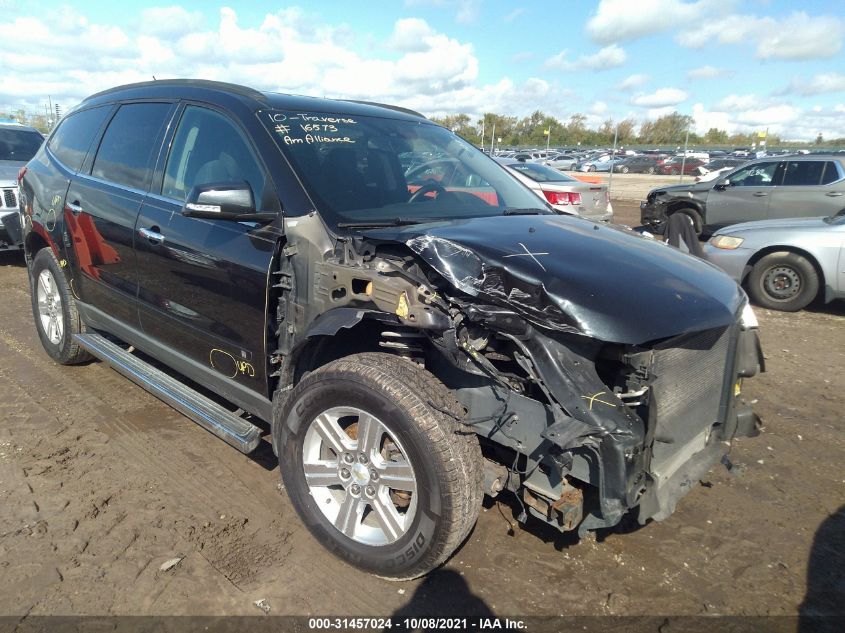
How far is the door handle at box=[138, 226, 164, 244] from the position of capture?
11.3 feet

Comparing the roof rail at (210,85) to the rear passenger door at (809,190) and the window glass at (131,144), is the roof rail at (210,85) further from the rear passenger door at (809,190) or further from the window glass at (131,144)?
the rear passenger door at (809,190)

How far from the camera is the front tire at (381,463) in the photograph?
2.36 metres

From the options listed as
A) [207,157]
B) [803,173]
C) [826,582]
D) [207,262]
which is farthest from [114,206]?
[803,173]

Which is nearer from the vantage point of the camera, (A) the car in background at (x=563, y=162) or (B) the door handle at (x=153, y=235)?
(B) the door handle at (x=153, y=235)

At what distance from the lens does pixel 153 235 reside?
11.4 ft

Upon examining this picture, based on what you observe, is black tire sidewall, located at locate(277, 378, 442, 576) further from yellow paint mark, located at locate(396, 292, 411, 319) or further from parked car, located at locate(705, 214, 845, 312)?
parked car, located at locate(705, 214, 845, 312)

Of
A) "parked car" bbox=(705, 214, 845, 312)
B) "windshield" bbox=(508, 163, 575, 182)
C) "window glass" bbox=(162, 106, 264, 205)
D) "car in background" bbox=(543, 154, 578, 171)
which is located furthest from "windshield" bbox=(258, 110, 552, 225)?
"car in background" bbox=(543, 154, 578, 171)

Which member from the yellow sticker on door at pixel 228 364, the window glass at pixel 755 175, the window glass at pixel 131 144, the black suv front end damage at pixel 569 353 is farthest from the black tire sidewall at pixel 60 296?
the window glass at pixel 755 175

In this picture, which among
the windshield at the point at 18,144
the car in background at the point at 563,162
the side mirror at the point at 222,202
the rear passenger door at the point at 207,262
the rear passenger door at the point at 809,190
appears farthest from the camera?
the car in background at the point at 563,162

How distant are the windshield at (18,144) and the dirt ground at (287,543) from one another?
300 inches

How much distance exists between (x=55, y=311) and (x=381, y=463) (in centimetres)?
373

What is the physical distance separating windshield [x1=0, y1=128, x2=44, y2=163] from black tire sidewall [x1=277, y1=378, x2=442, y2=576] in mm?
9632

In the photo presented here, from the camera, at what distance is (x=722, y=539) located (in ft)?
9.89

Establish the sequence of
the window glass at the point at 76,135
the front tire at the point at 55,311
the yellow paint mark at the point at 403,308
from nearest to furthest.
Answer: the yellow paint mark at the point at 403,308 < the window glass at the point at 76,135 < the front tire at the point at 55,311
